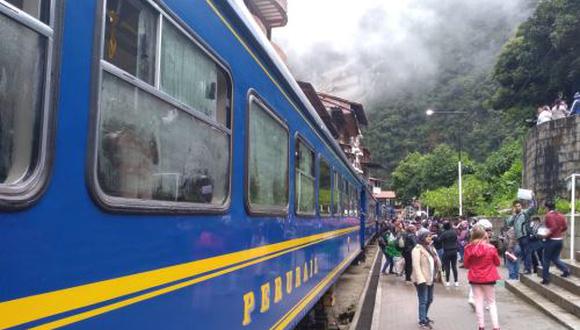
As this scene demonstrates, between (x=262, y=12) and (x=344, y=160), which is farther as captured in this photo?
(x=262, y=12)

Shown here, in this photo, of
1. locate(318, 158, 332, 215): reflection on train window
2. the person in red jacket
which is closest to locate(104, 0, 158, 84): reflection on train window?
locate(318, 158, 332, 215): reflection on train window

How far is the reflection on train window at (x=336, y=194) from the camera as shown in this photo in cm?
909

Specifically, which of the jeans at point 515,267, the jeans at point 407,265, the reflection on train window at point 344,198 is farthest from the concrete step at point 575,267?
the reflection on train window at point 344,198

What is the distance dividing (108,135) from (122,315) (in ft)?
2.17

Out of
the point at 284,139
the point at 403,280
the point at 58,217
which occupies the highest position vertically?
the point at 284,139

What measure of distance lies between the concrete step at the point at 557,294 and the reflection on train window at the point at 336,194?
12.1 ft

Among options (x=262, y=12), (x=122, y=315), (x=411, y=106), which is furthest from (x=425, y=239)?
(x=411, y=106)

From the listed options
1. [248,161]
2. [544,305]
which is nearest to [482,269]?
[544,305]

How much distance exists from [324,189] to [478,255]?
2163 millimetres

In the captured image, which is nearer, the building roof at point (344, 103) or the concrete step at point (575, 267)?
the concrete step at point (575, 267)

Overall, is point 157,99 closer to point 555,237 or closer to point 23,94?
point 23,94

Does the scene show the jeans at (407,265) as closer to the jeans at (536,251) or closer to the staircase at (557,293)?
the staircase at (557,293)

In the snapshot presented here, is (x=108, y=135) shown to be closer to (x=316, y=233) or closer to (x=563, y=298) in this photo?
(x=316, y=233)

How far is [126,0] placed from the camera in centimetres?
228
